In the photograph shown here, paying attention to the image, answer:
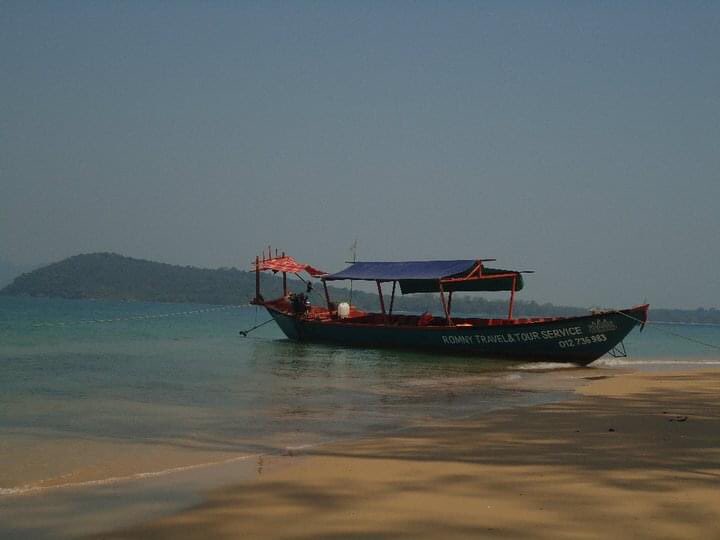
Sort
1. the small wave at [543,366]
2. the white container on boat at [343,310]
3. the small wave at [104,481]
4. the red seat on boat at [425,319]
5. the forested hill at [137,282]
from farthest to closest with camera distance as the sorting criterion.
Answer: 1. the forested hill at [137,282]
2. the white container on boat at [343,310]
3. the red seat on boat at [425,319]
4. the small wave at [543,366]
5. the small wave at [104,481]

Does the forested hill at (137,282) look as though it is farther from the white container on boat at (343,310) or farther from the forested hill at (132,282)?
the white container on boat at (343,310)

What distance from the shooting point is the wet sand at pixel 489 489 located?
5.11 meters

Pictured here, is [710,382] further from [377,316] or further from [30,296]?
[30,296]

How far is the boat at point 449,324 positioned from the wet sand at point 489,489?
13.1 metres

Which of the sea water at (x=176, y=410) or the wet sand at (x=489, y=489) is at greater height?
the wet sand at (x=489, y=489)

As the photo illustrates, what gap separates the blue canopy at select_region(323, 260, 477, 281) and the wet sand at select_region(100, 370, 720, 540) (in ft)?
52.5

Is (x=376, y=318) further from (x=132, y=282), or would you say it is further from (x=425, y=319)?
(x=132, y=282)

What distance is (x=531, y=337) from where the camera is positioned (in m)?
23.1

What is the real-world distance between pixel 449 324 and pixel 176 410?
15.0 m

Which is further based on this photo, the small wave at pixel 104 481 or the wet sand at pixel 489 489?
the small wave at pixel 104 481

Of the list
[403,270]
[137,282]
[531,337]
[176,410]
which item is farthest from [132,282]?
[176,410]

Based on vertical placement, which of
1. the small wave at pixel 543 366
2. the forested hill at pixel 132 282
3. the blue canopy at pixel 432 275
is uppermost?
the forested hill at pixel 132 282

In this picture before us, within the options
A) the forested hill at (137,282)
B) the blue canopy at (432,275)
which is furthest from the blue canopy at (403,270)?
the forested hill at (137,282)

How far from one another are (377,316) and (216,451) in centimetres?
2340
